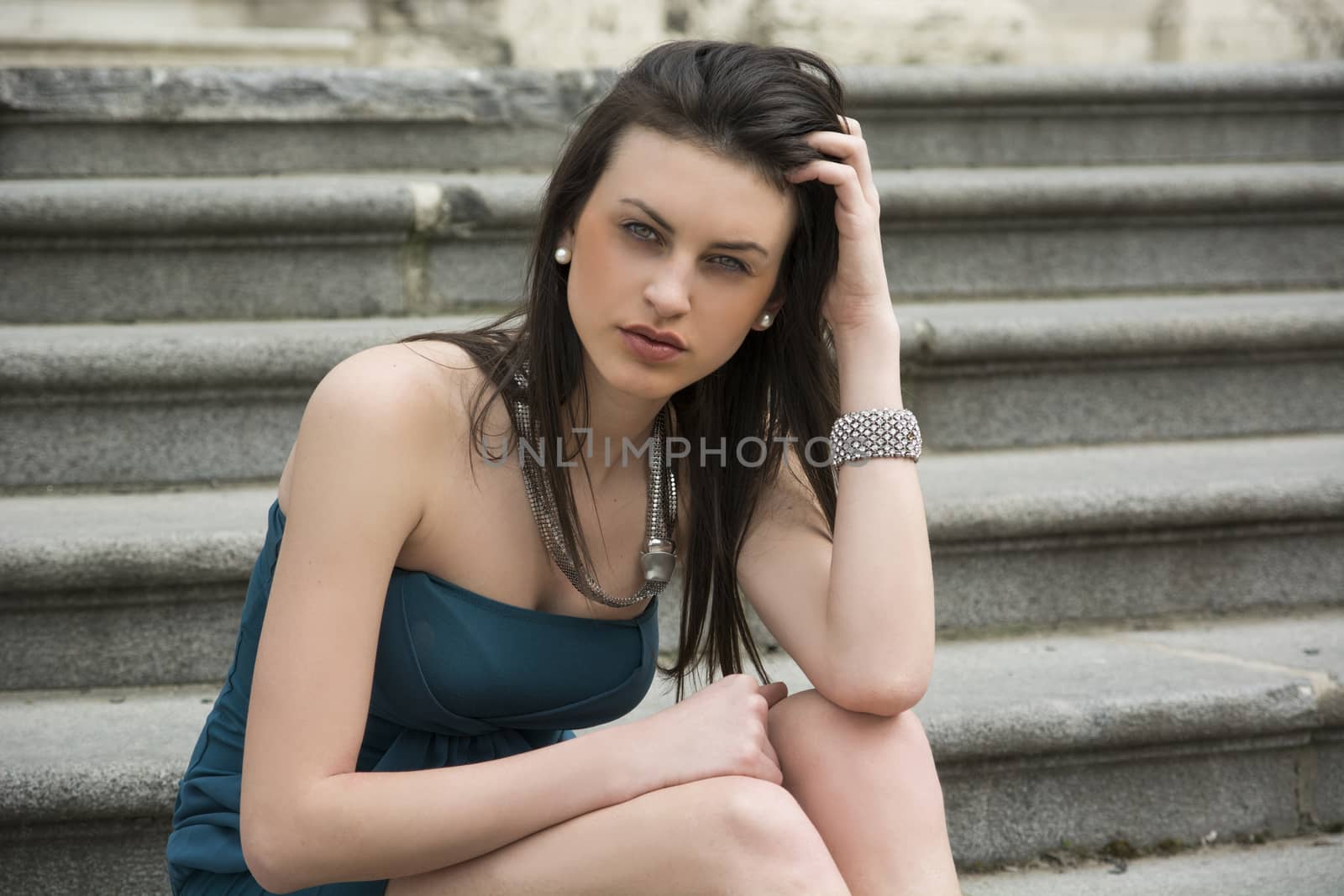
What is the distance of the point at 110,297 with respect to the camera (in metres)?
2.63

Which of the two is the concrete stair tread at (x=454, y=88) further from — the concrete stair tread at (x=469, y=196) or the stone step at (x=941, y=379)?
the stone step at (x=941, y=379)

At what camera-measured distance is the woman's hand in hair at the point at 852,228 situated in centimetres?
154

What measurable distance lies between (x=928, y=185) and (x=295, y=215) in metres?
1.39

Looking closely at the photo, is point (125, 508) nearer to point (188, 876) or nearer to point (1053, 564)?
point (188, 876)

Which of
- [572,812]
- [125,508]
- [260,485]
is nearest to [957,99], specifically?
[260,485]

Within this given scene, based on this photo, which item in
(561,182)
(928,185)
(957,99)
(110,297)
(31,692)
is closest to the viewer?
(561,182)

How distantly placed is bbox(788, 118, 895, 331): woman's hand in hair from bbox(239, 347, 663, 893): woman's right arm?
0.59 m

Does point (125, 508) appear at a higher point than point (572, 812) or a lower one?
lower

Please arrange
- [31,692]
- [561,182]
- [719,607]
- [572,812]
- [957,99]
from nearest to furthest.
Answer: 1. [572,812]
2. [561,182]
3. [719,607]
4. [31,692]
5. [957,99]

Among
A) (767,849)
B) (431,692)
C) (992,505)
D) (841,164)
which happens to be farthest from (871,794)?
(992,505)

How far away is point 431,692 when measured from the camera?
1524mm

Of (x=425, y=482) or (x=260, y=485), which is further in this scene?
(x=260, y=485)

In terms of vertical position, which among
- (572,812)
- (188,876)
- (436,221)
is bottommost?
(188,876)

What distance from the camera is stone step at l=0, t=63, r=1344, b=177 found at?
294cm
